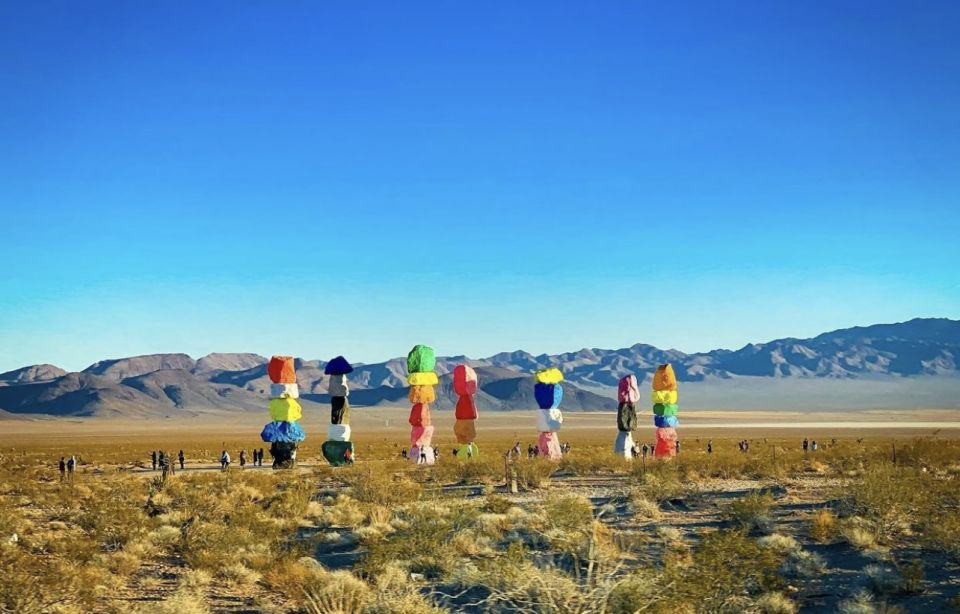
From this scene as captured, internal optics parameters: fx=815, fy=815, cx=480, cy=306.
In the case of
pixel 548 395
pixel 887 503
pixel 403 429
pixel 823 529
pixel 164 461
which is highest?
pixel 548 395

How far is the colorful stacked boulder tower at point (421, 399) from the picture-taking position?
35.4 metres

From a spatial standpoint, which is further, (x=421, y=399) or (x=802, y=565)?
(x=421, y=399)

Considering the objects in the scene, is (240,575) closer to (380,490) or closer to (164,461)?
(380,490)

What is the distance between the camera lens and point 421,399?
36438 mm

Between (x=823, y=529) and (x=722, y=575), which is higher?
(x=722, y=575)

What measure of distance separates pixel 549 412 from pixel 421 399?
18.9 ft

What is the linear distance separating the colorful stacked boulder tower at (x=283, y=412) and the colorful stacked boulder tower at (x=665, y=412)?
52.3 ft

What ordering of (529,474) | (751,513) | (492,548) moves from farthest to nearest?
(529,474) < (751,513) < (492,548)

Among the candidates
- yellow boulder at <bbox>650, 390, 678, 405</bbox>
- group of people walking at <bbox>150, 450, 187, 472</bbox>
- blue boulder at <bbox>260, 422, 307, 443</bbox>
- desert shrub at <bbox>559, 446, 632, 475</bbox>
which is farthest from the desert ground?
yellow boulder at <bbox>650, 390, 678, 405</bbox>

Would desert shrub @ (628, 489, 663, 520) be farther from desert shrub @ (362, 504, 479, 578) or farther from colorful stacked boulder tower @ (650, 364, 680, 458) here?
colorful stacked boulder tower @ (650, 364, 680, 458)

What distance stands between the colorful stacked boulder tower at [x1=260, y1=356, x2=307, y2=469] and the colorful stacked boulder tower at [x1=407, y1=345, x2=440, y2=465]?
484 cm

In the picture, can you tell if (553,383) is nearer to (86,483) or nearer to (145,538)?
(86,483)

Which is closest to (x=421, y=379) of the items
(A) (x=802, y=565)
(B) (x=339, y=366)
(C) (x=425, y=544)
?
(B) (x=339, y=366)

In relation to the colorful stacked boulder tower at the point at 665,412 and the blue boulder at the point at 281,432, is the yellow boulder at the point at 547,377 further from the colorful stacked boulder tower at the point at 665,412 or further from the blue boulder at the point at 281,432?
the blue boulder at the point at 281,432
